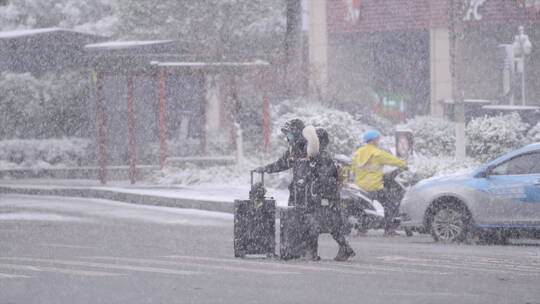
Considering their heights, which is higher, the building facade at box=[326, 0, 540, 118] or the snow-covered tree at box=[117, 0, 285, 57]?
the snow-covered tree at box=[117, 0, 285, 57]

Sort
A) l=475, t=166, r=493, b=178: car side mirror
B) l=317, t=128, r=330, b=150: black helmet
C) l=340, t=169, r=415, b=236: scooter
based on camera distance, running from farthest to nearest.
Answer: l=340, t=169, r=415, b=236: scooter
l=475, t=166, r=493, b=178: car side mirror
l=317, t=128, r=330, b=150: black helmet

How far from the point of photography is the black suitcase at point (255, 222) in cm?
1383

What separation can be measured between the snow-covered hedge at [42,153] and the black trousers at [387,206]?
17026mm

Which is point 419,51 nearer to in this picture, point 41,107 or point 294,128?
point 41,107

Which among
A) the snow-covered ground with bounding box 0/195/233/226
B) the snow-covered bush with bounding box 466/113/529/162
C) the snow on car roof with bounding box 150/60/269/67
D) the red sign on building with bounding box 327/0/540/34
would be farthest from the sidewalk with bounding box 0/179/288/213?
the red sign on building with bounding box 327/0/540/34

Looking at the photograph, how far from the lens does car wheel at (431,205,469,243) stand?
54.9 feet

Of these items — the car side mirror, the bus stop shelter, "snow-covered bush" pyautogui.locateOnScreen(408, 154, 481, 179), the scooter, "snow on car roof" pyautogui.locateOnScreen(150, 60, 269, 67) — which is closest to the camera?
the car side mirror

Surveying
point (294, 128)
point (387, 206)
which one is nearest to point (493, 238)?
point (387, 206)

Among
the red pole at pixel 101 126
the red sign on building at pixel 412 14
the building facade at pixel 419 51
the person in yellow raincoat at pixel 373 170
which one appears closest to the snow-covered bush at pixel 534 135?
the person in yellow raincoat at pixel 373 170

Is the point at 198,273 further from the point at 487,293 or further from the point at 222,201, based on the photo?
the point at 222,201

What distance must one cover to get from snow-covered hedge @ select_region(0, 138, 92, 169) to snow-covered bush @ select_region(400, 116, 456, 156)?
10.7 m

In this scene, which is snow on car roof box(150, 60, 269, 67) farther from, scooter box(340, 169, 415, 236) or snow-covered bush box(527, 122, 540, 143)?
scooter box(340, 169, 415, 236)

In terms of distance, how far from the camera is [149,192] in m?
25.4

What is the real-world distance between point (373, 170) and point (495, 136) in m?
6.56
